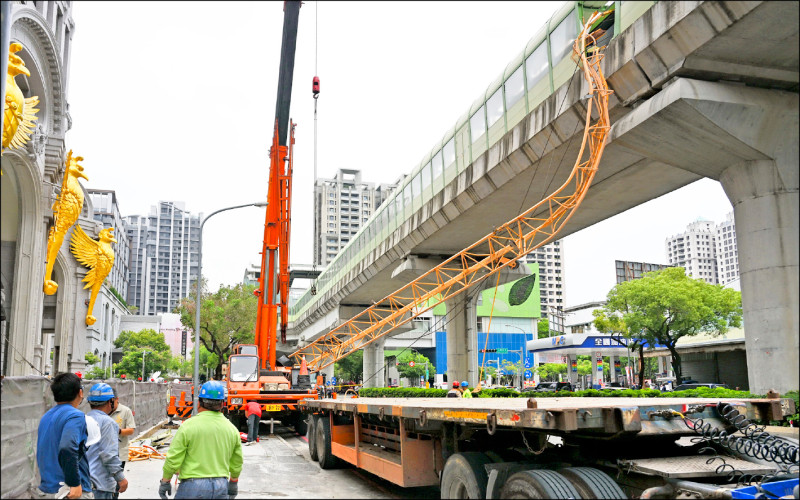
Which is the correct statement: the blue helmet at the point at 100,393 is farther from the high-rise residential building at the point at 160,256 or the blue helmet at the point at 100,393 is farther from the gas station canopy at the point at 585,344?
the high-rise residential building at the point at 160,256

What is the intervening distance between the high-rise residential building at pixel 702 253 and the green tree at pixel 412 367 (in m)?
46.4

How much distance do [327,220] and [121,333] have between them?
139 ft

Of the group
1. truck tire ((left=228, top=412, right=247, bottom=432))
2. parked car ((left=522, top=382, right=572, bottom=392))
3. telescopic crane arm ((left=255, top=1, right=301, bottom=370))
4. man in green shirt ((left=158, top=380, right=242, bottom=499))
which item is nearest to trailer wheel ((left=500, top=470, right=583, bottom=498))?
man in green shirt ((left=158, top=380, right=242, bottom=499))

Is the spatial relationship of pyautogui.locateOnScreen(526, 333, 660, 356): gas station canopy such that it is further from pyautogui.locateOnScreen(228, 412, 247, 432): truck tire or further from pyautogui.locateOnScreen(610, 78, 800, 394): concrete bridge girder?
pyautogui.locateOnScreen(610, 78, 800, 394): concrete bridge girder

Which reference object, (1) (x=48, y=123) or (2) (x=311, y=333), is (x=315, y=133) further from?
(2) (x=311, y=333)

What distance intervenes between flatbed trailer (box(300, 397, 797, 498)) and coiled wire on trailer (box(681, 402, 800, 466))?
29 mm

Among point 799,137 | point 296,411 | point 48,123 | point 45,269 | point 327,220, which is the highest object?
point 327,220

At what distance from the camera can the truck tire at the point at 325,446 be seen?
13.4m

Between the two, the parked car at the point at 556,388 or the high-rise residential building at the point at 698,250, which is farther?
the high-rise residential building at the point at 698,250

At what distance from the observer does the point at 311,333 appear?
63969mm

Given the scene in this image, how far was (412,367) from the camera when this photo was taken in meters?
97.6

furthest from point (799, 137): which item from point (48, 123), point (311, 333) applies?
point (311, 333)

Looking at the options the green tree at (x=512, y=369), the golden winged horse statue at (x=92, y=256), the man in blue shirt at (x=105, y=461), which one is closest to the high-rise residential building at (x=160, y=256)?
the green tree at (x=512, y=369)

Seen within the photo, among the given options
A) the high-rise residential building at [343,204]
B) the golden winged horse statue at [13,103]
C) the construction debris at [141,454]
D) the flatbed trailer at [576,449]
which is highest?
the high-rise residential building at [343,204]
